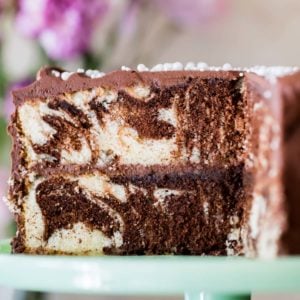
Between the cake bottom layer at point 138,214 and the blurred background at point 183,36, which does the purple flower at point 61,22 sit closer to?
the blurred background at point 183,36

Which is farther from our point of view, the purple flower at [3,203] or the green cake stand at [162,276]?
the purple flower at [3,203]

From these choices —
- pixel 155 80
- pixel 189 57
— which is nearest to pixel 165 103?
pixel 155 80

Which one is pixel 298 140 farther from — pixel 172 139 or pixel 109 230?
pixel 109 230

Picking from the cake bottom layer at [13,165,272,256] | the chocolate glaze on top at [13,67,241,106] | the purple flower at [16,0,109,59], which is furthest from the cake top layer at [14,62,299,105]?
the purple flower at [16,0,109,59]

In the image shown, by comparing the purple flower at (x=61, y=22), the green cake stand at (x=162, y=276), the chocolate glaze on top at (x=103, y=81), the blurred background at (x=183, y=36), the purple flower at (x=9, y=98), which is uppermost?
the blurred background at (x=183, y=36)

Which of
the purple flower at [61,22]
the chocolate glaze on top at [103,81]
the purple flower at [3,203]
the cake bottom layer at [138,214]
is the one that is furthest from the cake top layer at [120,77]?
the purple flower at [3,203]

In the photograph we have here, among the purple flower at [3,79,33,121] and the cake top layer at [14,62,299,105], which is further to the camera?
the purple flower at [3,79,33,121]

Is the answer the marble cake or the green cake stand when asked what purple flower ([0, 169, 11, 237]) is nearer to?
the marble cake
